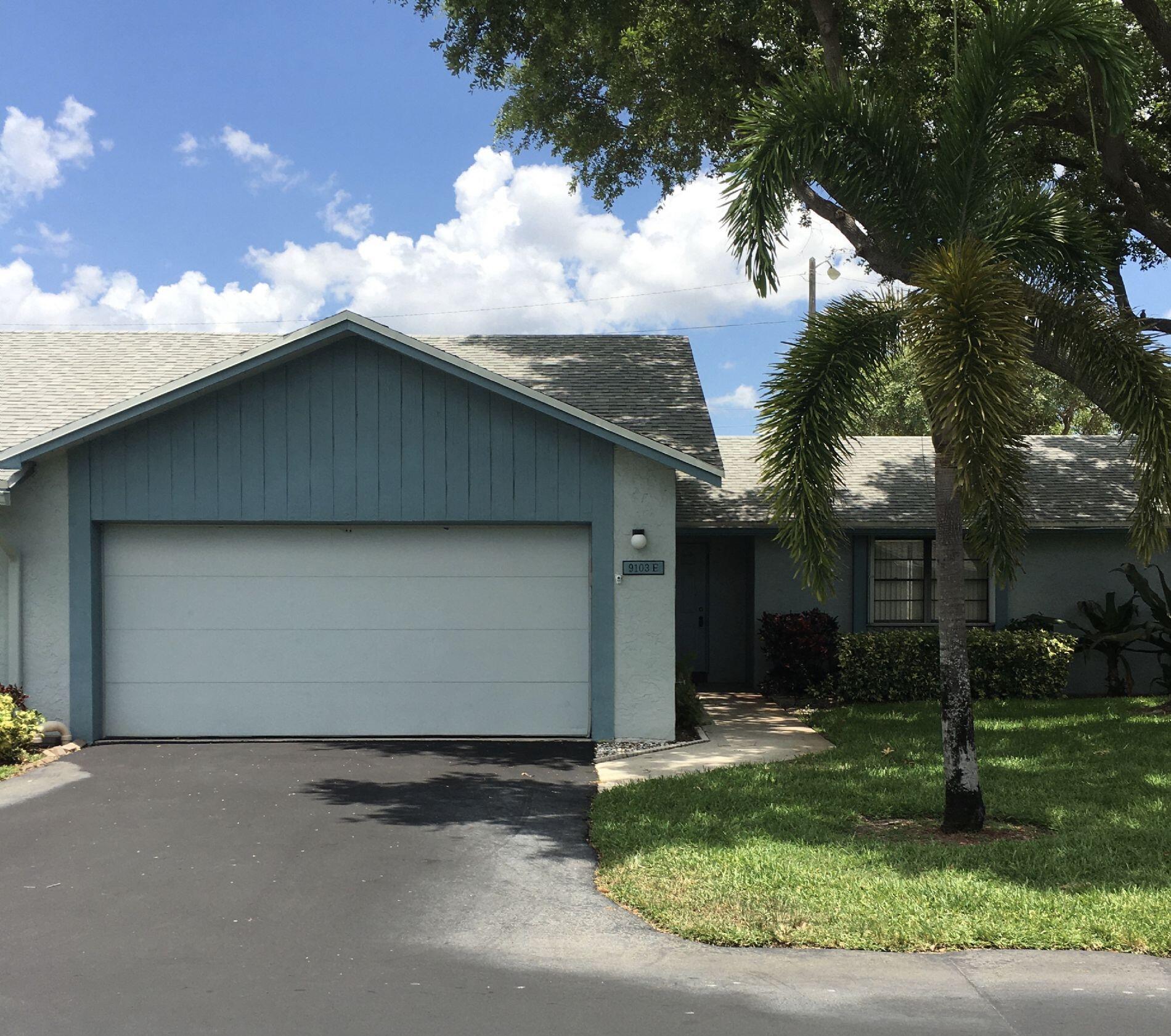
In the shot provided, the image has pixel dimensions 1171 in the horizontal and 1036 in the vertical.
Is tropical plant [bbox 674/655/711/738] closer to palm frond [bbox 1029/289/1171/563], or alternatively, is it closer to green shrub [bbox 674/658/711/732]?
green shrub [bbox 674/658/711/732]

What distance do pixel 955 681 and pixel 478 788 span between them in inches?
168

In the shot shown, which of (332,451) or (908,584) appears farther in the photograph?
(908,584)

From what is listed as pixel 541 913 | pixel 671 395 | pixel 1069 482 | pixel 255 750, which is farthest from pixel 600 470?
pixel 1069 482

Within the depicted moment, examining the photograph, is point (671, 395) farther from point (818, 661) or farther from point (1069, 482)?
point (1069, 482)

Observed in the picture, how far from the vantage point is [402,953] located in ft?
17.7

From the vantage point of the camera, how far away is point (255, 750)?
10.8 m

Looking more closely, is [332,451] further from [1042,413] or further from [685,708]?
[1042,413]

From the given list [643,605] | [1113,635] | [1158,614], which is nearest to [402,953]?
[643,605]

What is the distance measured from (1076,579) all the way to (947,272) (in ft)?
34.1

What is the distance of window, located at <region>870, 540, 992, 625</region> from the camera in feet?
50.8

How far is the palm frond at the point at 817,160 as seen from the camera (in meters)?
7.88

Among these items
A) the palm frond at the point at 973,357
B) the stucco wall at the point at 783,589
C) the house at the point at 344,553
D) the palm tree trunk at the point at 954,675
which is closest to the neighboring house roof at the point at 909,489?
the stucco wall at the point at 783,589

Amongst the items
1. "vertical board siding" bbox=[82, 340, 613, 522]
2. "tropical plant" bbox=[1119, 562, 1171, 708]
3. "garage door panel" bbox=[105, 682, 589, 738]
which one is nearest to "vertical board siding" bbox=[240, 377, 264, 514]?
"vertical board siding" bbox=[82, 340, 613, 522]

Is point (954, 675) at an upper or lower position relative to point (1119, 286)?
lower
